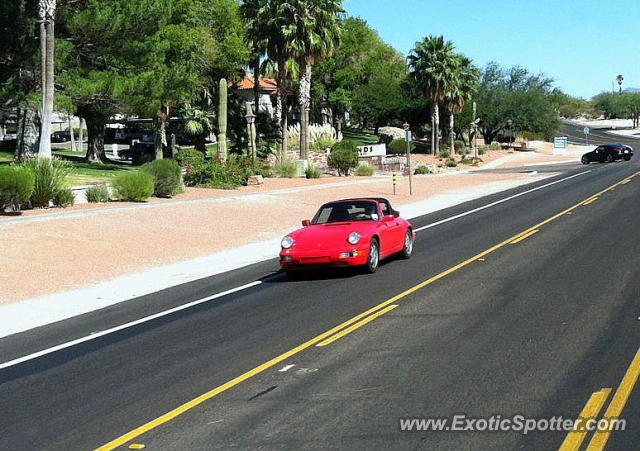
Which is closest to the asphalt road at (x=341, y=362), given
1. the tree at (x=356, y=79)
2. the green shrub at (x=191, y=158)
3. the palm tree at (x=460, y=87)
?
the green shrub at (x=191, y=158)

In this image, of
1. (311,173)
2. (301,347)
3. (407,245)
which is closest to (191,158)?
(311,173)

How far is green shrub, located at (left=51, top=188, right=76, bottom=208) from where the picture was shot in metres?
28.0

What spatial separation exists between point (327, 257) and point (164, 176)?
19365 millimetres

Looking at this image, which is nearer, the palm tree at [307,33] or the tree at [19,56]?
the tree at [19,56]

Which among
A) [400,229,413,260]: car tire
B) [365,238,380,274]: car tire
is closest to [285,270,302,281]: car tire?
[365,238,380,274]: car tire

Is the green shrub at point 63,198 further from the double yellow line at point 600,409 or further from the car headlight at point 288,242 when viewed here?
the double yellow line at point 600,409

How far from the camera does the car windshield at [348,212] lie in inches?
685

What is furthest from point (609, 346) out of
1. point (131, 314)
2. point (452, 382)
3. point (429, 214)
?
point (429, 214)

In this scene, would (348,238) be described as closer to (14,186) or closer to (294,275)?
(294,275)

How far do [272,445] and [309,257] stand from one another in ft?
29.9

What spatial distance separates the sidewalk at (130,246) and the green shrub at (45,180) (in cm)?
126

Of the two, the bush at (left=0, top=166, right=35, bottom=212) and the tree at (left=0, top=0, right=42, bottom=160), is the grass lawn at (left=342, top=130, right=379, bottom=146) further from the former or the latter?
the bush at (left=0, top=166, right=35, bottom=212)

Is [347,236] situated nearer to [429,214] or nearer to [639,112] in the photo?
[429,214]

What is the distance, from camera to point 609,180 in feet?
150
